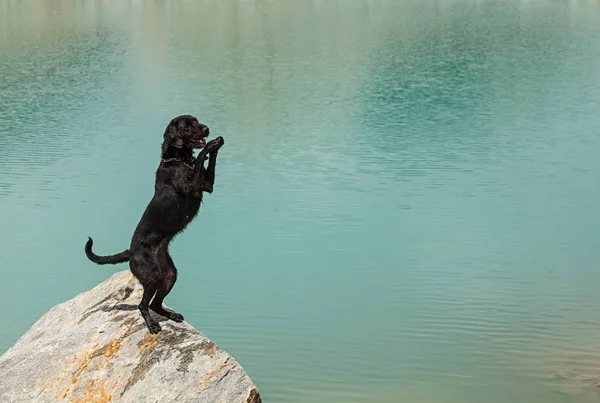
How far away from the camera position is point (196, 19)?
2596 inches

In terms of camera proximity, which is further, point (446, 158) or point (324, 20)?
point (324, 20)

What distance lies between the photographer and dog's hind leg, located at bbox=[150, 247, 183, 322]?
8586mm

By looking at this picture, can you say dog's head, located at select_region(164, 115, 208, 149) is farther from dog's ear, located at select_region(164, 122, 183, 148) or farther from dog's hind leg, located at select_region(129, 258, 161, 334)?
dog's hind leg, located at select_region(129, 258, 161, 334)

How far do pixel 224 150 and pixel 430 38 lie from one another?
28.4 metres

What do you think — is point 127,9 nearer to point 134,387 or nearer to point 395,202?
point 395,202

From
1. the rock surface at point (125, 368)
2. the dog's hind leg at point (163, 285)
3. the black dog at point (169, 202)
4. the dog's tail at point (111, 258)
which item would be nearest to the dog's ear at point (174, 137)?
the black dog at point (169, 202)

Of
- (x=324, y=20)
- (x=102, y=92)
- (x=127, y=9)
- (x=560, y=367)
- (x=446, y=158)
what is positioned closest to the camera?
(x=560, y=367)

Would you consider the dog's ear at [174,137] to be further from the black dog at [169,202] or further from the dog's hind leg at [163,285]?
the dog's hind leg at [163,285]

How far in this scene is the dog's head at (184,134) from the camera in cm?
850

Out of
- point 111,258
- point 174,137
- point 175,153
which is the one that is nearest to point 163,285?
point 111,258

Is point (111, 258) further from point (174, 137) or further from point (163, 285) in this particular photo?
point (174, 137)

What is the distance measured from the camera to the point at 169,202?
8.50 m

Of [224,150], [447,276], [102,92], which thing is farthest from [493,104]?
[447,276]

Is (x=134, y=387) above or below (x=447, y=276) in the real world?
above
